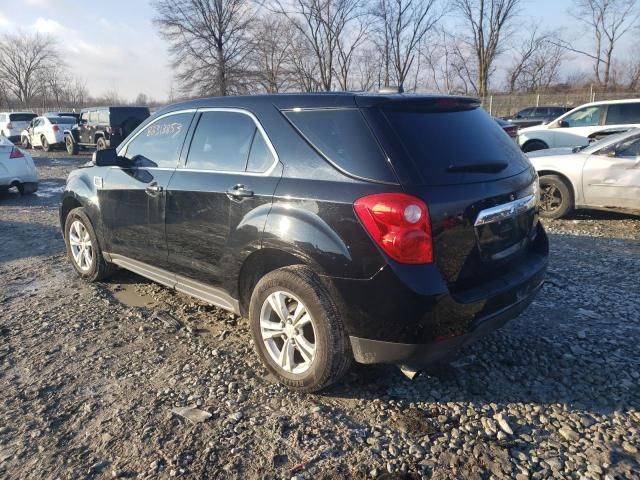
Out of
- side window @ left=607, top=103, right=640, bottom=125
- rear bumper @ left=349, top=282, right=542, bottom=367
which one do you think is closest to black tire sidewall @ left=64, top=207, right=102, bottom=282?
rear bumper @ left=349, top=282, right=542, bottom=367

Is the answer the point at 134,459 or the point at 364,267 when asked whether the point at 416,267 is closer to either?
the point at 364,267

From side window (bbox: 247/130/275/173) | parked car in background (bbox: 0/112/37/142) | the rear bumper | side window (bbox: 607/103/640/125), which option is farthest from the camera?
parked car in background (bbox: 0/112/37/142)

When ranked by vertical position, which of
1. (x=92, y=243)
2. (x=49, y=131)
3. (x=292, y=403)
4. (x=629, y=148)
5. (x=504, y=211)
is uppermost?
(x=49, y=131)

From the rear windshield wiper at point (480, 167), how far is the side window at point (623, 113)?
10.8 meters

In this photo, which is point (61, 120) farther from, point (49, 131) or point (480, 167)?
point (480, 167)

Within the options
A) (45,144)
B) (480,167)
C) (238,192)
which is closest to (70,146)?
(45,144)

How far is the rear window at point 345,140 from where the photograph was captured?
2502 millimetres

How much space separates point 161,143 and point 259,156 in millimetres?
1326

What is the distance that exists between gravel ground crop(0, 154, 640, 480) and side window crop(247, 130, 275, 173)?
1326mm

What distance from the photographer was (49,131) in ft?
70.8

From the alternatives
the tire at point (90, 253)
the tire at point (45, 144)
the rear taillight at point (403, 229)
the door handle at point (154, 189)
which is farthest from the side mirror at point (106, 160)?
the tire at point (45, 144)

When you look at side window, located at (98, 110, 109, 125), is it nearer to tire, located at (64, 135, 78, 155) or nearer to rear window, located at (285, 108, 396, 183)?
tire, located at (64, 135, 78, 155)

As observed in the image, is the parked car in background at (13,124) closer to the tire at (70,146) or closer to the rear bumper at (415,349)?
the tire at (70,146)

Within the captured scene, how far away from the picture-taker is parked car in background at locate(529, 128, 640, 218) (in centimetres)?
660
